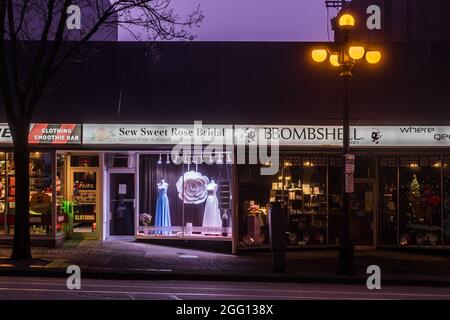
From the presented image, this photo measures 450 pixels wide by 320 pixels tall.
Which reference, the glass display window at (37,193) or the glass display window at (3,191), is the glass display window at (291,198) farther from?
the glass display window at (3,191)

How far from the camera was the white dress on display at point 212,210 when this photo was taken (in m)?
17.8

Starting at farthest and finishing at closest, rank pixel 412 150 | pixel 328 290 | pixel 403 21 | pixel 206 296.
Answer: pixel 403 21 < pixel 412 150 < pixel 328 290 < pixel 206 296

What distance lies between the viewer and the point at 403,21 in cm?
2536

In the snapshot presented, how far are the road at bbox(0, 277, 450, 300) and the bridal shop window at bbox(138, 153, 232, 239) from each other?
5043mm

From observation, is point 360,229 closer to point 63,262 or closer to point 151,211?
point 151,211

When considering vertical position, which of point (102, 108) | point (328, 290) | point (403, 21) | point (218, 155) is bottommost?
point (328, 290)

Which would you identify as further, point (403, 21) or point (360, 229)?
point (403, 21)

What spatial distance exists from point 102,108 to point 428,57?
9.39 m

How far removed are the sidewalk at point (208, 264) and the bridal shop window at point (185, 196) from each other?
30.6 inches

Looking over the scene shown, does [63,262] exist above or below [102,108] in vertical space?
below

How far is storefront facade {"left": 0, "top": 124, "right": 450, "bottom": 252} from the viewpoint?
16719 mm

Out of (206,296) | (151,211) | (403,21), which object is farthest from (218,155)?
(403,21)

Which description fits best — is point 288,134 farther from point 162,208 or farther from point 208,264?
point 162,208
